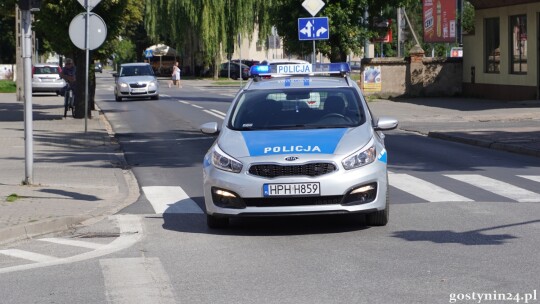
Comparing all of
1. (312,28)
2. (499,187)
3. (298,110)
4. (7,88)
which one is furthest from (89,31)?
(7,88)

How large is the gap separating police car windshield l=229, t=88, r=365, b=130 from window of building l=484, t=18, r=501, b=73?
28255mm

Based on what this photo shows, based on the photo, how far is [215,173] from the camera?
10320 millimetres

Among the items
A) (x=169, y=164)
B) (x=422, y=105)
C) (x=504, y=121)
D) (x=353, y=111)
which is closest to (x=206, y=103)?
(x=422, y=105)

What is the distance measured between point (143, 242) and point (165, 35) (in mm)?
64292

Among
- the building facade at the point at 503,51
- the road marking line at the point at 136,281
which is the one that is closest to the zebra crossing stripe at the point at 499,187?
the road marking line at the point at 136,281

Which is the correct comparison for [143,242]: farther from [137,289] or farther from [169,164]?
[169,164]

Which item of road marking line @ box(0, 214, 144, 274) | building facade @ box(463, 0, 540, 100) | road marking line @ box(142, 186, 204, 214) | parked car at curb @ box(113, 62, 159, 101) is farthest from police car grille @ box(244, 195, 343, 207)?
parked car at curb @ box(113, 62, 159, 101)

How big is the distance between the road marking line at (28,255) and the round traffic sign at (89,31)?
13.0m

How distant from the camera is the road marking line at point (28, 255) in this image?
9.32 metres

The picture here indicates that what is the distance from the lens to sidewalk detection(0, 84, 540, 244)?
39.1 feet

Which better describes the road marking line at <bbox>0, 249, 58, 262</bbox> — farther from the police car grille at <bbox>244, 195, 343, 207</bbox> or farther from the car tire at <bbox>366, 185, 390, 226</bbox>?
the car tire at <bbox>366, 185, 390, 226</bbox>

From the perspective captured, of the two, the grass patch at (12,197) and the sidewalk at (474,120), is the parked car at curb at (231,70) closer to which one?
the sidewalk at (474,120)

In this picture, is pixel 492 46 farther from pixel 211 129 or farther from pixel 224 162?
pixel 224 162

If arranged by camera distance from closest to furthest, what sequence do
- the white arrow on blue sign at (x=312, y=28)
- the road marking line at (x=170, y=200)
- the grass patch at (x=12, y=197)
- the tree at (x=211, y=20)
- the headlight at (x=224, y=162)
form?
the headlight at (x=224, y=162)
the road marking line at (x=170, y=200)
the grass patch at (x=12, y=197)
the white arrow on blue sign at (x=312, y=28)
the tree at (x=211, y=20)
